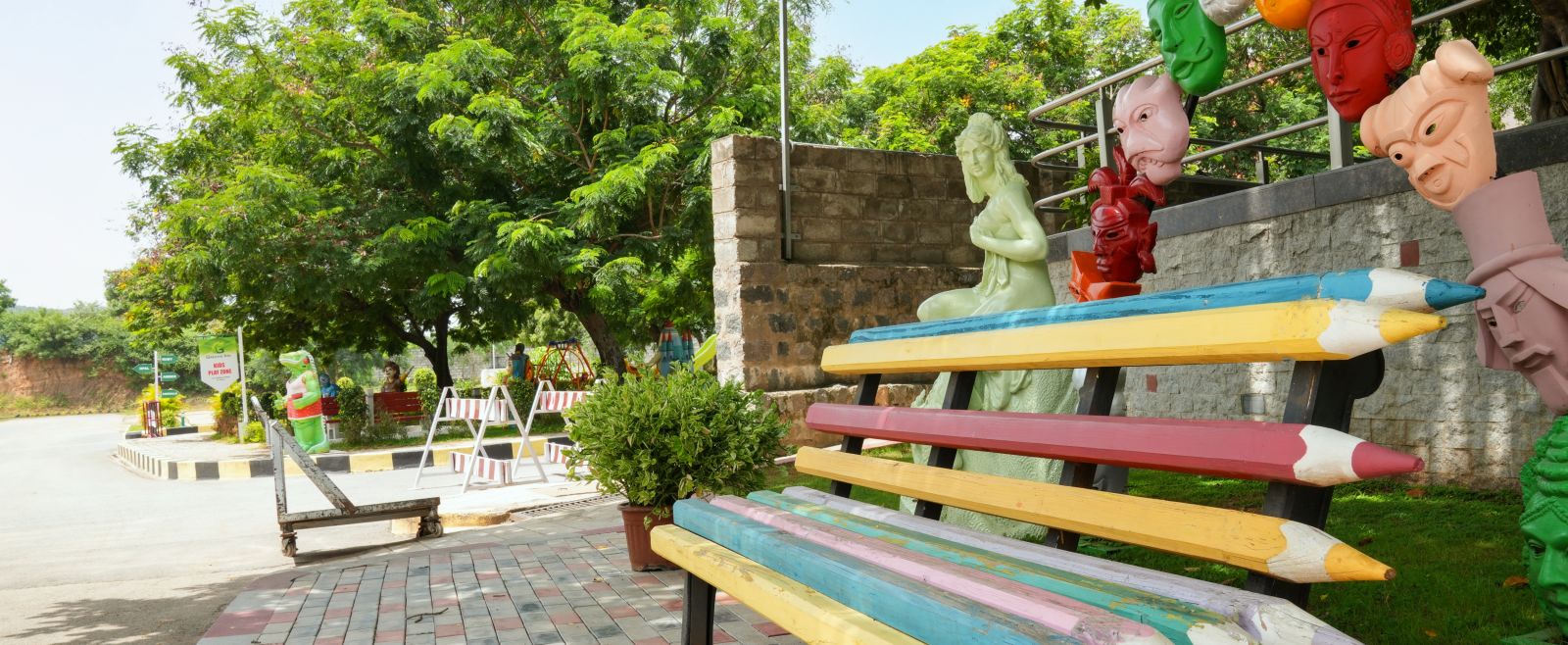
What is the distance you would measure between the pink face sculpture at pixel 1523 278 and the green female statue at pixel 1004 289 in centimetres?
257

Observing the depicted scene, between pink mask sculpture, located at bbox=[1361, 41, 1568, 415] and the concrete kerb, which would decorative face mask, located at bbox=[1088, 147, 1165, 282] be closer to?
pink mask sculpture, located at bbox=[1361, 41, 1568, 415]

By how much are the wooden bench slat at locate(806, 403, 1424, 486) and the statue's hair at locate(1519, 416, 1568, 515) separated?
1.61 ft

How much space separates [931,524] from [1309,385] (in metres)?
1.06

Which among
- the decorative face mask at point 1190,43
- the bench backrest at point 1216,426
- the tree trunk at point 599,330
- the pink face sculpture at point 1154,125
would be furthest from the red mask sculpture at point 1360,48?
the tree trunk at point 599,330

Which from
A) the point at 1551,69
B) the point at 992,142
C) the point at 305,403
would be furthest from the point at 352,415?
the point at 1551,69

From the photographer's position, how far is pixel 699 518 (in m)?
3.14

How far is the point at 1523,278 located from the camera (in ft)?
7.58

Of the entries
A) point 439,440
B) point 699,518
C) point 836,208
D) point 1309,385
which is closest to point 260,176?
point 439,440

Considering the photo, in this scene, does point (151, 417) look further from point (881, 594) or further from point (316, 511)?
point (881, 594)

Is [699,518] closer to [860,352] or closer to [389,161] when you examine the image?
[860,352]

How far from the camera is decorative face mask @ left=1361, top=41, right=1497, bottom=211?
7.47 feet

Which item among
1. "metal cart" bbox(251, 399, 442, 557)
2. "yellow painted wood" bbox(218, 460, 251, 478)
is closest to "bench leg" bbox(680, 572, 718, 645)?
"metal cart" bbox(251, 399, 442, 557)

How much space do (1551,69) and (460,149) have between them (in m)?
13.4

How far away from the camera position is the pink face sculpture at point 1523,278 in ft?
7.52
